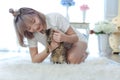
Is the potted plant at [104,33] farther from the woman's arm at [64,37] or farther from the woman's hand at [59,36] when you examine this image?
the woman's hand at [59,36]

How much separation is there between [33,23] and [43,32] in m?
0.13

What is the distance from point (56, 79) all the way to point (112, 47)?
7.71 feet

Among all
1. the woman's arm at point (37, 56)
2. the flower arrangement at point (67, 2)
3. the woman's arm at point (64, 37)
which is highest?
the flower arrangement at point (67, 2)

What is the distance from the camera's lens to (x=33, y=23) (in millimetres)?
1680

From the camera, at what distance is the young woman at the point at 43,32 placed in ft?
5.56

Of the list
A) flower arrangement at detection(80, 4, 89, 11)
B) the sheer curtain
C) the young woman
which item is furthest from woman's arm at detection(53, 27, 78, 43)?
the sheer curtain

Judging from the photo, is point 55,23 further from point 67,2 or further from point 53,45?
point 67,2

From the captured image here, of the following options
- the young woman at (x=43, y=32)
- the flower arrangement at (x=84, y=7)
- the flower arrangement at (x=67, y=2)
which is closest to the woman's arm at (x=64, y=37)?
the young woman at (x=43, y=32)

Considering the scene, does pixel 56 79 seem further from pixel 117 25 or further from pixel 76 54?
pixel 117 25

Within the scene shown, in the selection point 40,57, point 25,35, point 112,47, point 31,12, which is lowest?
→ point 112,47

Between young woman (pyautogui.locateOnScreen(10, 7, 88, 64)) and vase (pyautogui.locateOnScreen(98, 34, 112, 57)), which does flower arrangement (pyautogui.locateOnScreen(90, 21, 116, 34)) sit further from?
young woman (pyautogui.locateOnScreen(10, 7, 88, 64))

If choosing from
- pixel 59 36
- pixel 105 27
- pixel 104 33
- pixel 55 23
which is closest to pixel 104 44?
pixel 104 33

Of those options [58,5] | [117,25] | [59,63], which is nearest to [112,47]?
[117,25]

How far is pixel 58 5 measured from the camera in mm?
Result: 3914
